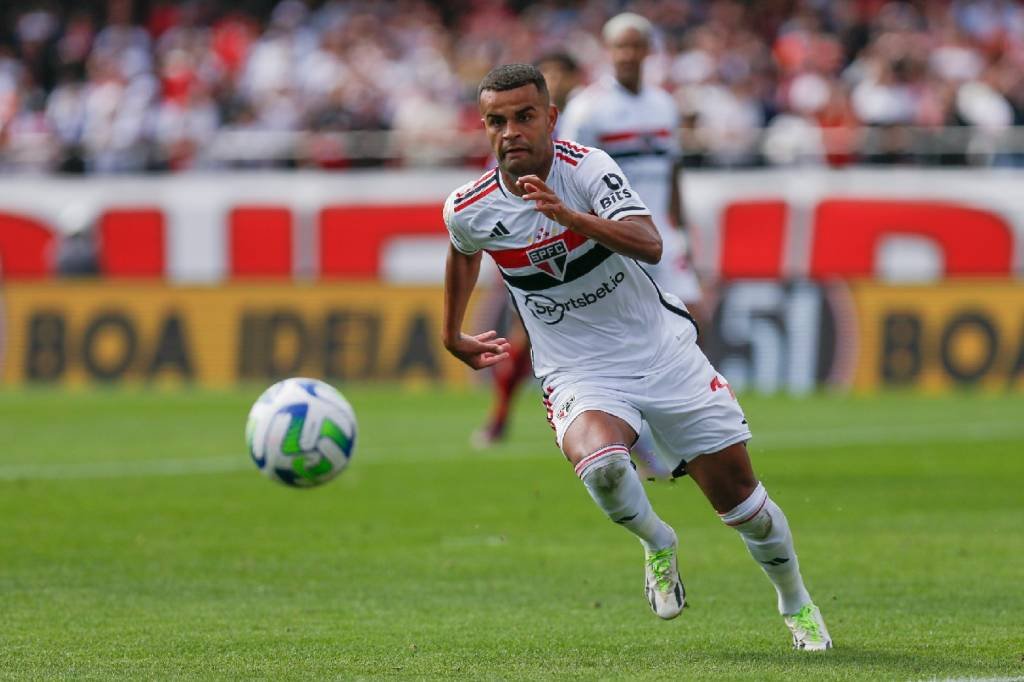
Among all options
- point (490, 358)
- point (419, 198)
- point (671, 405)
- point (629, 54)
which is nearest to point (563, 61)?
point (629, 54)

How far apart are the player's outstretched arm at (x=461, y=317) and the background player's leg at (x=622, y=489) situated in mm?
531

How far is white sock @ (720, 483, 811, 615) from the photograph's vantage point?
679 cm

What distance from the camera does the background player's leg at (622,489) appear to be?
21.5 feet

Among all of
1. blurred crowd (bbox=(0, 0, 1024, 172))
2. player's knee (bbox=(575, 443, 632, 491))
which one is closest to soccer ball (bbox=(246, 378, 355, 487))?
player's knee (bbox=(575, 443, 632, 491))

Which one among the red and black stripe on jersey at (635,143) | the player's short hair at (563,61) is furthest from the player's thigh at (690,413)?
the player's short hair at (563,61)

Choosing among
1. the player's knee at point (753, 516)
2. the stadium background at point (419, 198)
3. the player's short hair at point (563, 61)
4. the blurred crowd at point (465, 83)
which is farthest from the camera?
the blurred crowd at point (465, 83)

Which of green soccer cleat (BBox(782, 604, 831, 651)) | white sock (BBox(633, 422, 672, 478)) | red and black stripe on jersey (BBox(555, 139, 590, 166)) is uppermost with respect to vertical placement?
red and black stripe on jersey (BBox(555, 139, 590, 166))

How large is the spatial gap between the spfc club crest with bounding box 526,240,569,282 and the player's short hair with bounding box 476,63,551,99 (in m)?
0.58

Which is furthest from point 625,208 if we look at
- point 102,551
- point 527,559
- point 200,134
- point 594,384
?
→ point 200,134

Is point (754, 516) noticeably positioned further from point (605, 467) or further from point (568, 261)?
point (568, 261)

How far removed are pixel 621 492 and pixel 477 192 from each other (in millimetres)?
1302

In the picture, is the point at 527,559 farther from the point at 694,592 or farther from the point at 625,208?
the point at 625,208

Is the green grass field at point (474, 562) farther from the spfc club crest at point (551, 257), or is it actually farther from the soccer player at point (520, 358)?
the spfc club crest at point (551, 257)

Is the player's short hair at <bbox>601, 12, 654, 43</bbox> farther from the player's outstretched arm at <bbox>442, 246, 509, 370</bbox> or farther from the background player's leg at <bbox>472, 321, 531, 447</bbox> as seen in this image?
the player's outstretched arm at <bbox>442, 246, 509, 370</bbox>
